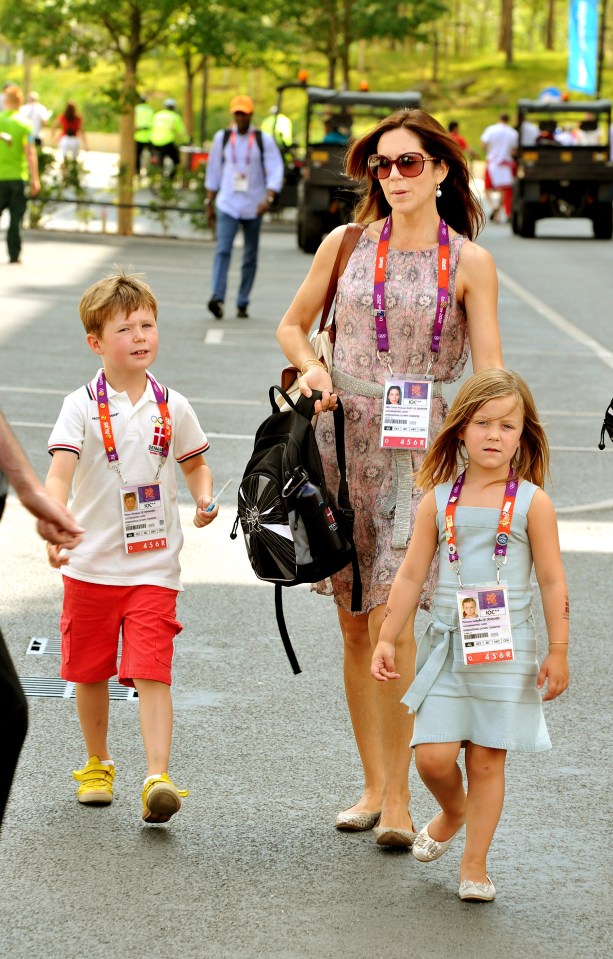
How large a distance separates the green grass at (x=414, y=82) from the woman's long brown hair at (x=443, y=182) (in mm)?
64366

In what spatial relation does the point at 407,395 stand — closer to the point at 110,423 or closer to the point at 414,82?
the point at 110,423

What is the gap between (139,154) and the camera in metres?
44.8

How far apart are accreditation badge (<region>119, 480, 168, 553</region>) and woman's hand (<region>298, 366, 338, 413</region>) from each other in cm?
51

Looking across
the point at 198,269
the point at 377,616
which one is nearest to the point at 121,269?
the point at 377,616

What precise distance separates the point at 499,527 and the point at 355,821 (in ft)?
A: 3.36

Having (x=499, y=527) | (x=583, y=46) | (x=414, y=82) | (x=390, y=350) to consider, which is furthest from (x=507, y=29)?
(x=499, y=527)

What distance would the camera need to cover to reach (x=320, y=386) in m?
4.47

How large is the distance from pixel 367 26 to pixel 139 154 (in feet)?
22.6

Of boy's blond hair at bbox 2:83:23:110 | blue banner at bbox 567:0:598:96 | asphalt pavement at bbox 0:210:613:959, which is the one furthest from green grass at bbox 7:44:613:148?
asphalt pavement at bbox 0:210:613:959

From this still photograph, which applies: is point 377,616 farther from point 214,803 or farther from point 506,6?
point 506,6

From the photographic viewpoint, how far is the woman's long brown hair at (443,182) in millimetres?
4551

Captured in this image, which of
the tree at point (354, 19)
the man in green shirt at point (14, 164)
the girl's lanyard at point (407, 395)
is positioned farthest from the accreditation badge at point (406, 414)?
the tree at point (354, 19)

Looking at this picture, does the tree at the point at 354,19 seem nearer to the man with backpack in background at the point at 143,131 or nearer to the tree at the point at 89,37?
the man with backpack in background at the point at 143,131

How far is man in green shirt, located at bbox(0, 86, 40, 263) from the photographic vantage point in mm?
21297
